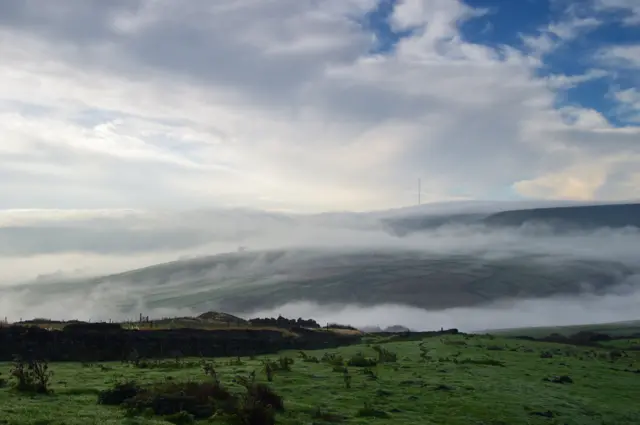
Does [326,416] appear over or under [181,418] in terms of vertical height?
under

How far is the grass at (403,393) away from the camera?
98.6 feet

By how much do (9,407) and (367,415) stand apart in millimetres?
16280

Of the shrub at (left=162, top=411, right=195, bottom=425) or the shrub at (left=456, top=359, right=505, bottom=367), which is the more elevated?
the shrub at (left=162, top=411, right=195, bottom=425)

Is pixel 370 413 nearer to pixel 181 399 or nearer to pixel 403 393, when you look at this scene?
pixel 403 393

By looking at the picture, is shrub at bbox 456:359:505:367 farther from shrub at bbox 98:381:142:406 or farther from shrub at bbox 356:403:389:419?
shrub at bbox 98:381:142:406

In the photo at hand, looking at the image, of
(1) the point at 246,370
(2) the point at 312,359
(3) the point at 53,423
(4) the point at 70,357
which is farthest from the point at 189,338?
(3) the point at 53,423

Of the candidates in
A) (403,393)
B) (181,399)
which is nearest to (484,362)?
(403,393)

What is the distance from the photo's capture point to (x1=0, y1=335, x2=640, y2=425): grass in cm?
3006

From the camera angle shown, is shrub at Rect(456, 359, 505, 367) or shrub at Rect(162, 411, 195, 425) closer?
shrub at Rect(162, 411, 195, 425)

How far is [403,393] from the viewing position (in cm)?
4034

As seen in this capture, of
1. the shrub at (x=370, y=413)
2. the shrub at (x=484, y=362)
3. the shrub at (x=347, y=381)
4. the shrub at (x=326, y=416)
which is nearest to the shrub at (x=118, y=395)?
the shrub at (x=326, y=416)

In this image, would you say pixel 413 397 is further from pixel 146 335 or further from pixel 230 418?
pixel 146 335

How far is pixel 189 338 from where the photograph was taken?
81.0m

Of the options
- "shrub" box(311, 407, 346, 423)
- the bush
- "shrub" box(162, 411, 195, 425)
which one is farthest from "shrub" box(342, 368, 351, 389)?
"shrub" box(162, 411, 195, 425)
